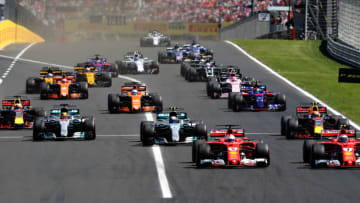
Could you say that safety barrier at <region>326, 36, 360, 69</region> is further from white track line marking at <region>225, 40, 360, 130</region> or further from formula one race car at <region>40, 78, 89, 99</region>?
formula one race car at <region>40, 78, 89, 99</region>

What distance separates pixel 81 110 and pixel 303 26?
53.9 m

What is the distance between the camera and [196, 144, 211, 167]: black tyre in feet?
71.6

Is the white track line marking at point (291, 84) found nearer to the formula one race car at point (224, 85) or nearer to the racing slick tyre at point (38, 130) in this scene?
the formula one race car at point (224, 85)

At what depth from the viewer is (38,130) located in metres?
27.5

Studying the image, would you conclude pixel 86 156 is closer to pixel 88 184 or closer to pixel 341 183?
pixel 88 184

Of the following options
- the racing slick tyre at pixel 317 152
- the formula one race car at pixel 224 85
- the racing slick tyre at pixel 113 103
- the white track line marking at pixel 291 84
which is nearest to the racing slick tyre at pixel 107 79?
the formula one race car at pixel 224 85

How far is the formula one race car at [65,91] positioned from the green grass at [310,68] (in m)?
10.7

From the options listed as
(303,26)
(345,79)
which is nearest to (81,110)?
(345,79)

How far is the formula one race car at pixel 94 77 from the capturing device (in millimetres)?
46688

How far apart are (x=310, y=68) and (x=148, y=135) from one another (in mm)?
35074

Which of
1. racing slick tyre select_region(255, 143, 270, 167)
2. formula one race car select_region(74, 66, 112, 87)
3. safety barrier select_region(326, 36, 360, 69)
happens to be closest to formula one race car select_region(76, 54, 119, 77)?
formula one race car select_region(74, 66, 112, 87)

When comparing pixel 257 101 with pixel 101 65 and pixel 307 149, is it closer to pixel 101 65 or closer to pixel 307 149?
pixel 307 149

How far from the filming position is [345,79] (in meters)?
24.8

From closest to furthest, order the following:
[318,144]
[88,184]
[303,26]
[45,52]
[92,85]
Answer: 1. [88,184]
2. [318,144]
3. [92,85]
4. [45,52]
5. [303,26]
